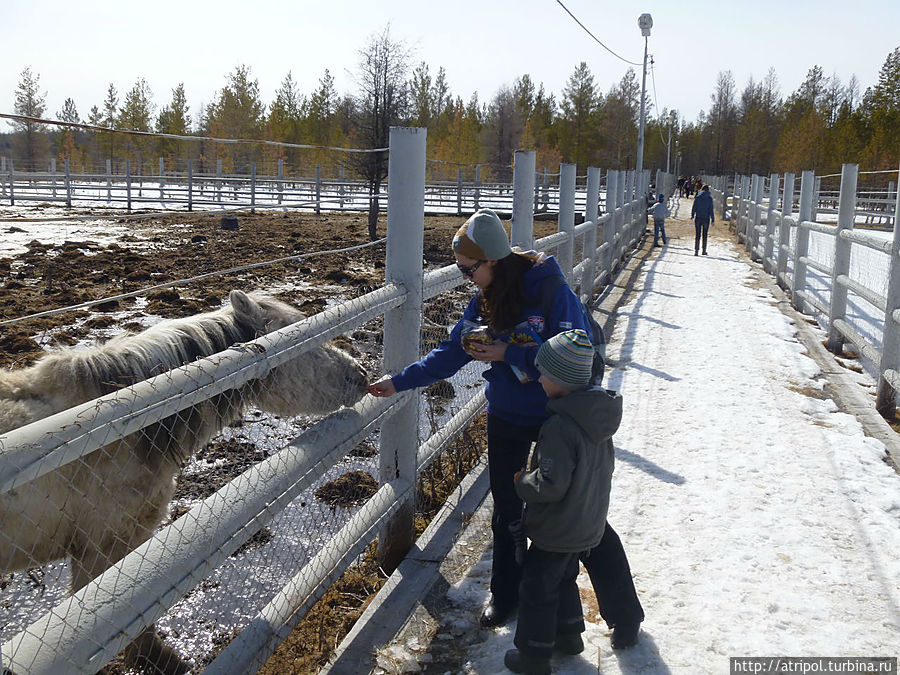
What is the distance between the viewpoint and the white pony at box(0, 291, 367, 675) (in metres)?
2.36

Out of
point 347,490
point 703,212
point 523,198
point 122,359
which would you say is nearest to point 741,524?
point 347,490

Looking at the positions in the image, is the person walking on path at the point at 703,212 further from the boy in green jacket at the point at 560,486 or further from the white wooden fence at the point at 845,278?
the boy in green jacket at the point at 560,486

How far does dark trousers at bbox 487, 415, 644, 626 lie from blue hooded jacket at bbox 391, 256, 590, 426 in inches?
3.1

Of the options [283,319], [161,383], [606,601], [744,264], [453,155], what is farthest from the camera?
[453,155]

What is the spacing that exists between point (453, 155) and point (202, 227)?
133 ft

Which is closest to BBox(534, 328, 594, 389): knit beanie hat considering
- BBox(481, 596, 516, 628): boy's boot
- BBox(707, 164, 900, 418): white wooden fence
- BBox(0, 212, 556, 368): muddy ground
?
BBox(481, 596, 516, 628): boy's boot

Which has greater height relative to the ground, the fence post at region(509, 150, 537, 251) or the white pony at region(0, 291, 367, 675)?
the fence post at region(509, 150, 537, 251)

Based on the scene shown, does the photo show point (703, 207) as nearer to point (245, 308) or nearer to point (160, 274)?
point (160, 274)

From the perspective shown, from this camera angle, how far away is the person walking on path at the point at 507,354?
8.49ft

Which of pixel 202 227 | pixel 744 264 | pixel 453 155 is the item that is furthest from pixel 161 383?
pixel 453 155

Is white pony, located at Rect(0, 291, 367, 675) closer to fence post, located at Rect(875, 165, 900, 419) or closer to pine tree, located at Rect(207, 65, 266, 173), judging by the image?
fence post, located at Rect(875, 165, 900, 419)

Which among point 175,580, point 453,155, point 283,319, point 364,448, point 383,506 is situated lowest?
point 364,448

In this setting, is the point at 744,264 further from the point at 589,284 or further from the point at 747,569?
the point at 747,569

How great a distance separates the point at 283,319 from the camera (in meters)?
2.98
